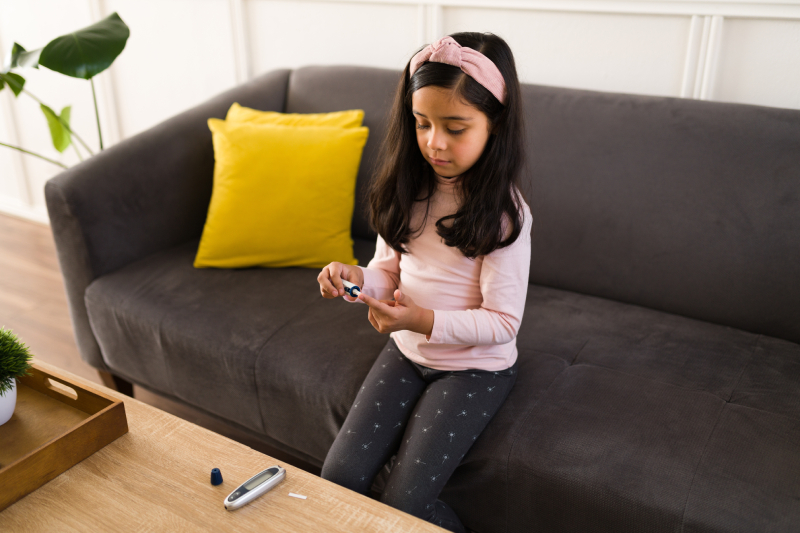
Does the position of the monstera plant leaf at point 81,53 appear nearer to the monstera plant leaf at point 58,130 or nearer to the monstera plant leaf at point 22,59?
the monstera plant leaf at point 22,59

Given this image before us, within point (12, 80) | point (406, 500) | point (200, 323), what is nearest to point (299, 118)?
point (200, 323)

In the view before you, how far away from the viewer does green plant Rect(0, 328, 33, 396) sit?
986 mm

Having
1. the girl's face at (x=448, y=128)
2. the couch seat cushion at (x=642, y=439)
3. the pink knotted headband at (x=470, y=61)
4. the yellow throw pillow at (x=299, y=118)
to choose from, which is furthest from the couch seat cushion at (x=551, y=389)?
the pink knotted headband at (x=470, y=61)

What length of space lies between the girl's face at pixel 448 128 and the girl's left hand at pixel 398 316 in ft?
0.78

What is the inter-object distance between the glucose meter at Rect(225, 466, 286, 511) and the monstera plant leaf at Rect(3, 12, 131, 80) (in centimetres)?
118

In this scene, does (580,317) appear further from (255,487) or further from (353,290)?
(255,487)

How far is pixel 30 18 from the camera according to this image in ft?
9.10

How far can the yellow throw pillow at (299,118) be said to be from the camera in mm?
1813

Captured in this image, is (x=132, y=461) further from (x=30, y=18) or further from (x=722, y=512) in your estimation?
(x=30, y=18)

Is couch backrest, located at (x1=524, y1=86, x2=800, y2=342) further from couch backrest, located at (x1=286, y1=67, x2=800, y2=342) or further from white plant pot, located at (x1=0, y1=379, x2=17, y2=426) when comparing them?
white plant pot, located at (x1=0, y1=379, x2=17, y2=426)

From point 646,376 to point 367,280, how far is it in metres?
0.58

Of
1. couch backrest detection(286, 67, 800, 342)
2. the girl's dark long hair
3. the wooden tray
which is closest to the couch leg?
the wooden tray

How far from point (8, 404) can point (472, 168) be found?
0.85 metres

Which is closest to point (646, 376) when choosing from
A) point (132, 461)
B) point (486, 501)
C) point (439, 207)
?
point (486, 501)
